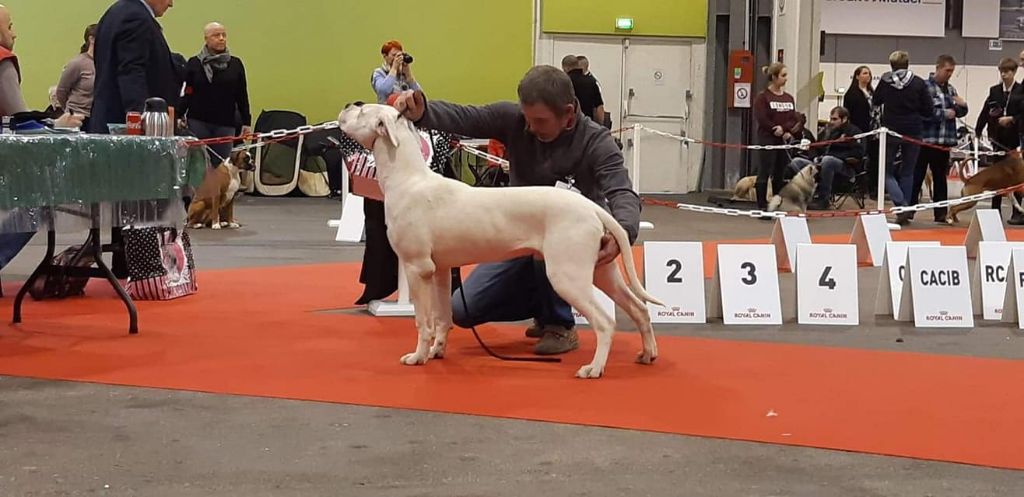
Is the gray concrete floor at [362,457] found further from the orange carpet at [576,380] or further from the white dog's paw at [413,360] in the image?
the white dog's paw at [413,360]

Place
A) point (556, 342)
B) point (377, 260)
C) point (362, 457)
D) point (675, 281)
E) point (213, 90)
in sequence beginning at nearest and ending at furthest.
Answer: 1. point (362, 457)
2. point (556, 342)
3. point (675, 281)
4. point (377, 260)
5. point (213, 90)

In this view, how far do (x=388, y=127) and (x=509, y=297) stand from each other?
2.95ft

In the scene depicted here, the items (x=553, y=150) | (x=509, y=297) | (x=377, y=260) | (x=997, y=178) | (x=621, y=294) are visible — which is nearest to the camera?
(x=621, y=294)

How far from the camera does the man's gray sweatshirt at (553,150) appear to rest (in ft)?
13.2

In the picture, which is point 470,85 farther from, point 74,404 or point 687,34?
point 74,404

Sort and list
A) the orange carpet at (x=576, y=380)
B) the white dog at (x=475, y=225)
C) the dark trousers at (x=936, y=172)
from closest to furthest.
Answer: the orange carpet at (x=576, y=380) → the white dog at (x=475, y=225) → the dark trousers at (x=936, y=172)

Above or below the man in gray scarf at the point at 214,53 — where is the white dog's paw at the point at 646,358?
below

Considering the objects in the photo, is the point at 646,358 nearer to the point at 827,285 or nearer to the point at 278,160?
the point at 827,285

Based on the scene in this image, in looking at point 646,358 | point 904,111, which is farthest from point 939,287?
point 904,111

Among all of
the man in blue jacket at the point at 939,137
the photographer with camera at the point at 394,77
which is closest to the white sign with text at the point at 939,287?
the photographer with camera at the point at 394,77

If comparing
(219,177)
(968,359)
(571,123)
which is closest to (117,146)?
(571,123)

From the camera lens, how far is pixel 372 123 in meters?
3.81

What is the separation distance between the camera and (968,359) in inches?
169

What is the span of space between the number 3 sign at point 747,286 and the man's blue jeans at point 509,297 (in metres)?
1.06
